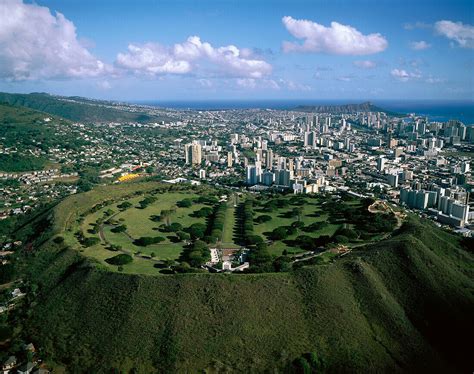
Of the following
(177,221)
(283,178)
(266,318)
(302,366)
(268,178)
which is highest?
(177,221)

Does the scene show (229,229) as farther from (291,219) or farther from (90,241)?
(90,241)

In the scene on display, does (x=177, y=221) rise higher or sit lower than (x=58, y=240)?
lower

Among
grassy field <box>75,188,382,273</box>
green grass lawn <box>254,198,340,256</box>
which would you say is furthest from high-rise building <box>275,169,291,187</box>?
green grass lawn <box>254,198,340,256</box>

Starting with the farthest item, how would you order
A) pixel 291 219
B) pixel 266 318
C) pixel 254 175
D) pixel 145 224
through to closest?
pixel 254 175, pixel 291 219, pixel 145 224, pixel 266 318

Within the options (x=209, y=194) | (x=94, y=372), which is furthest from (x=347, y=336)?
(x=209, y=194)

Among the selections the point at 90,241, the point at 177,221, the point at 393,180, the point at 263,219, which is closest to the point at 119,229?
the point at 90,241

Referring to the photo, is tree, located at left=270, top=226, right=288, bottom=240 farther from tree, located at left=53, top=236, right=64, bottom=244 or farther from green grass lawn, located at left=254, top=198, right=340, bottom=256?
tree, located at left=53, top=236, right=64, bottom=244

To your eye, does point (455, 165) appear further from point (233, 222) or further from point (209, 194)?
point (233, 222)

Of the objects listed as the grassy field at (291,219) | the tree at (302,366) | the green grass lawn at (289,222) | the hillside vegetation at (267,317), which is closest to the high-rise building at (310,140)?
the grassy field at (291,219)
